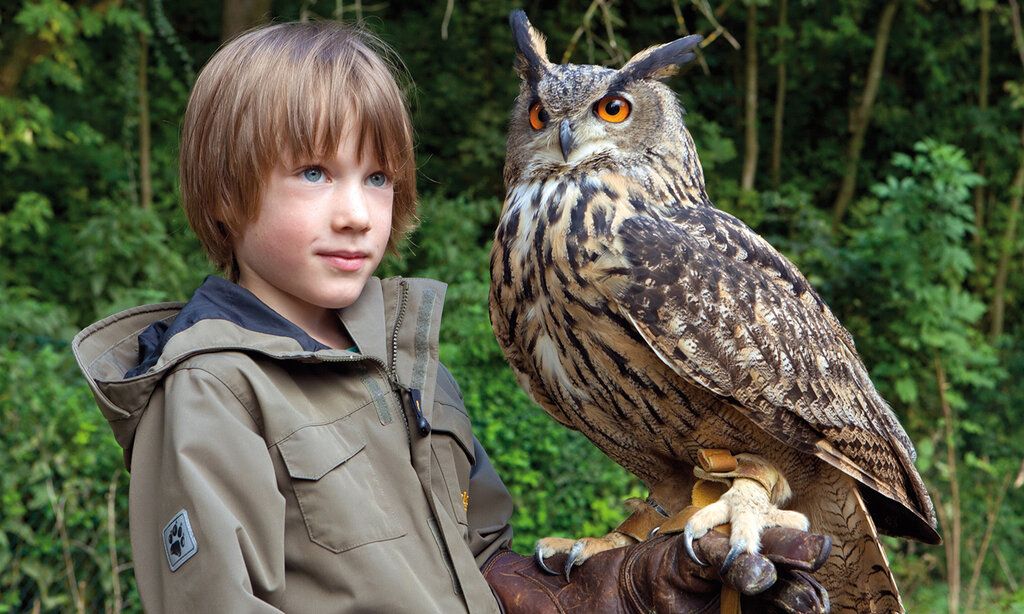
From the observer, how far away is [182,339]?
1.54 metres

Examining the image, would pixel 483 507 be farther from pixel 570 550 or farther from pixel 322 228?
pixel 322 228

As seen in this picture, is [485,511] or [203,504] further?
[485,511]

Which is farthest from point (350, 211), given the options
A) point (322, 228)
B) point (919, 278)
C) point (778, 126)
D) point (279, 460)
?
point (778, 126)

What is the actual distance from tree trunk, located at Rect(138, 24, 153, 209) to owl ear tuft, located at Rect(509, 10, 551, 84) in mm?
4065

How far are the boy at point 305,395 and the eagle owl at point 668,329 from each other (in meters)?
0.23

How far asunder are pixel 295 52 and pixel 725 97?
5.97 m

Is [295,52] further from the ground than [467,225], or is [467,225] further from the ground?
[295,52]

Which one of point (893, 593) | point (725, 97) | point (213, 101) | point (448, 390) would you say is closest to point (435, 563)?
point (448, 390)

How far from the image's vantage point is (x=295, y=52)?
5.60ft

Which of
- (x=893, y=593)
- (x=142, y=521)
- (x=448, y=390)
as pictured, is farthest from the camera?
(x=893, y=593)

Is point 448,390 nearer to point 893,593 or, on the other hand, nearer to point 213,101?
point 213,101

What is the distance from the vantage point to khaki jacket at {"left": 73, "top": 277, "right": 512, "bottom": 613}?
1.42 metres

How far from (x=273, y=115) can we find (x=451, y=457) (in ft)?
2.10

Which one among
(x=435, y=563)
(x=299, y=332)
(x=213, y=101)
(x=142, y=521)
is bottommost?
(x=435, y=563)
